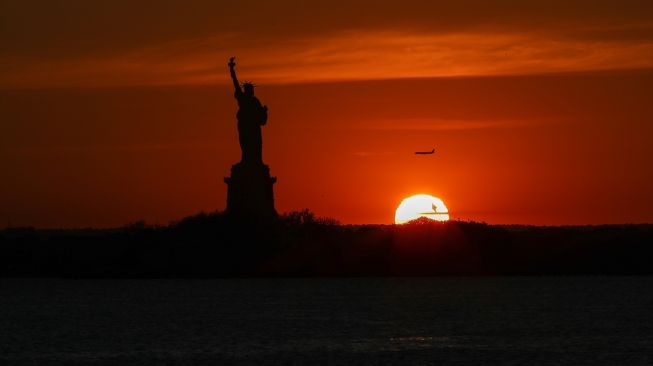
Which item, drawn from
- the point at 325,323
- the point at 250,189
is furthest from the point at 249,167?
the point at 325,323

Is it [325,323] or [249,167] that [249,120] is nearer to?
[249,167]

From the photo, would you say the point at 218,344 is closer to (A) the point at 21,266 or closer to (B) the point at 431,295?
(B) the point at 431,295

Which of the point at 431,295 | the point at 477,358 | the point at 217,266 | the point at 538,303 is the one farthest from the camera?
the point at 217,266

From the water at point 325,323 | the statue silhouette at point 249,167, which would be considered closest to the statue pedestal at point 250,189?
the statue silhouette at point 249,167

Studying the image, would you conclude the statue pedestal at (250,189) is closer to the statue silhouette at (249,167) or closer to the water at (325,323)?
the statue silhouette at (249,167)

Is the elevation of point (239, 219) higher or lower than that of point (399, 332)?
higher

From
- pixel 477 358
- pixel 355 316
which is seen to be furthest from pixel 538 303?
pixel 477 358

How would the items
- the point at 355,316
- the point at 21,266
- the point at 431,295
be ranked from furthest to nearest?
the point at 21,266, the point at 431,295, the point at 355,316
